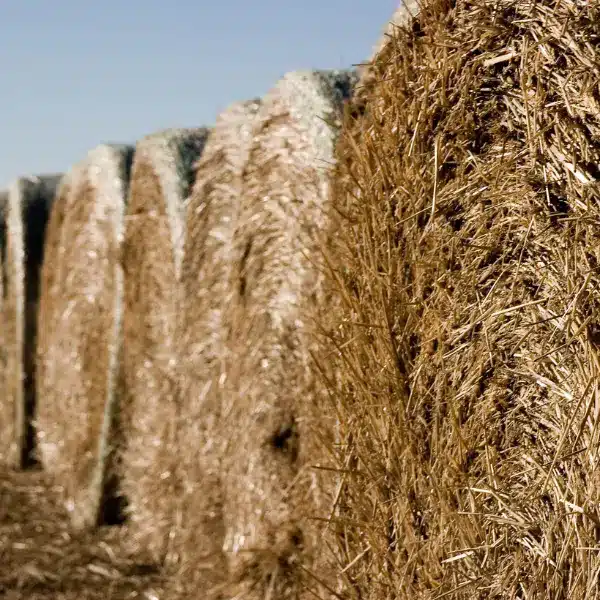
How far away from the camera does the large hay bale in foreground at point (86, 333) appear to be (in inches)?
224

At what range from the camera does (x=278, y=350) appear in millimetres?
3912

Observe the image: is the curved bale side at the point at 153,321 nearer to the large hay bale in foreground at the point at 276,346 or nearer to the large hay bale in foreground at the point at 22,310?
the large hay bale in foreground at the point at 276,346

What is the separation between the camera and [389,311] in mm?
2854

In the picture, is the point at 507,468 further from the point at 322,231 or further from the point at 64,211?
the point at 64,211

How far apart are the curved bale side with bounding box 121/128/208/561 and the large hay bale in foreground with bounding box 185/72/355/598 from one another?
2.38 ft

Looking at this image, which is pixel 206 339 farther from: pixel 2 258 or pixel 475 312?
pixel 2 258

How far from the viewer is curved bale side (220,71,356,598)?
11.9ft

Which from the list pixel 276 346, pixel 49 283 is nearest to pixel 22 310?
pixel 49 283

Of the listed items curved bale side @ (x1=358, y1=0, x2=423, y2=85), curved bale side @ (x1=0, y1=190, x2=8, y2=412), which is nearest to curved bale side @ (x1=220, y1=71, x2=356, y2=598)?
curved bale side @ (x1=358, y1=0, x2=423, y2=85)

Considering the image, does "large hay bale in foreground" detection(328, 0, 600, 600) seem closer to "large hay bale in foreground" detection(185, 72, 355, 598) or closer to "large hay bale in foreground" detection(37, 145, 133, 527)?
"large hay bale in foreground" detection(185, 72, 355, 598)

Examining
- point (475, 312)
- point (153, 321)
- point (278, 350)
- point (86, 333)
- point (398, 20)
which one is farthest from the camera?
point (86, 333)

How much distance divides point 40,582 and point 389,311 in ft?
9.68

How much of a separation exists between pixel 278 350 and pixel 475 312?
4.87 ft

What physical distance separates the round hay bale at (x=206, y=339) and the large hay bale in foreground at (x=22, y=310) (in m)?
2.95
